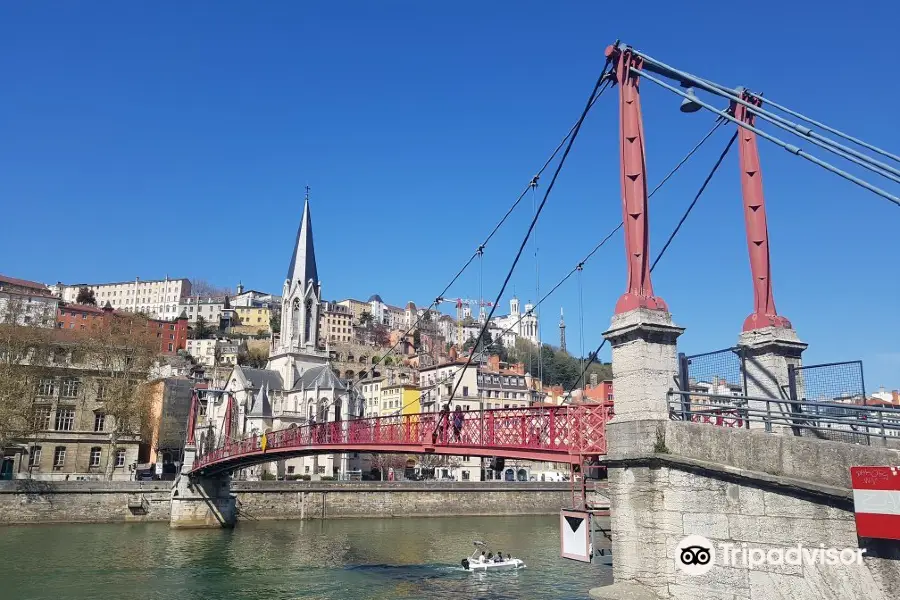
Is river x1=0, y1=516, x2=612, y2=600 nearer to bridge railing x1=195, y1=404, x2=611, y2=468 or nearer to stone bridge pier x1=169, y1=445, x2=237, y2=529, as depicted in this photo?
stone bridge pier x1=169, y1=445, x2=237, y2=529

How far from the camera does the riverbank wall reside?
131 feet

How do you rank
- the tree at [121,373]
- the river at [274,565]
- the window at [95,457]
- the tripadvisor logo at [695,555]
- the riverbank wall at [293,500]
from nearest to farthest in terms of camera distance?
the tripadvisor logo at [695,555] < the river at [274,565] < the riverbank wall at [293,500] < the tree at [121,373] < the window at [95,457]

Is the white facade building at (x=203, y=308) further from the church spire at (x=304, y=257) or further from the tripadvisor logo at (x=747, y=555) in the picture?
the tripadvisor logo at (x=747, y=555)

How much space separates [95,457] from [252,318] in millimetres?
105142

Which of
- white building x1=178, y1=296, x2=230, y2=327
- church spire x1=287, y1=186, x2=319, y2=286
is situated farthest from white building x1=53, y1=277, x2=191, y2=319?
church spire x1=287, y1=186, x2=319, y2=286

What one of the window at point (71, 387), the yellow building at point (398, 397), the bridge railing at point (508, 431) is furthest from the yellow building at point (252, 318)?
the bridge railing at point (508, 431)

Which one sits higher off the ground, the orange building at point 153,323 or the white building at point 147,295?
the white building at point 147,295

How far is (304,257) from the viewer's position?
274ft

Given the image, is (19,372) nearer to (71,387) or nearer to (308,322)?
(71,387)

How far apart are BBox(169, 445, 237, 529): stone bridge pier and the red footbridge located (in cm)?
1434

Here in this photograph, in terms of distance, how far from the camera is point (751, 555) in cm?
1020

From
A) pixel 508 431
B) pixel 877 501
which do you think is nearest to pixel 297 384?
pixel 508 431

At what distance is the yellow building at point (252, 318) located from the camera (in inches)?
5891

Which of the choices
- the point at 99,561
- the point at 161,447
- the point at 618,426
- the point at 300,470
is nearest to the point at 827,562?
the point at 618,426
